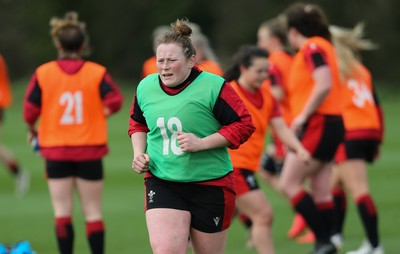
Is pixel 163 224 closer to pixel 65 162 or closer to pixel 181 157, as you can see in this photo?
pixel 181 157

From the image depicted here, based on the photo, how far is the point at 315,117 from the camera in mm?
9875

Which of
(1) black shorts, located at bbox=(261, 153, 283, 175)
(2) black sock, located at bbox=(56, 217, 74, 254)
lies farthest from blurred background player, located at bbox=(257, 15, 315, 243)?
(2) black sock, located at bbox=(56, 217, 74, 254)

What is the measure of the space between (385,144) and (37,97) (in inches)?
562

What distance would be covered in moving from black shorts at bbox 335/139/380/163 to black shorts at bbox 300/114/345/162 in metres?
0.40

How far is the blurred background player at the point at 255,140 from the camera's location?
8.63 m

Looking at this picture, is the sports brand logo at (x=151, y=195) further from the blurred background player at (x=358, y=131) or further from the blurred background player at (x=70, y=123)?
the blurred background player at (x=358, y=131)

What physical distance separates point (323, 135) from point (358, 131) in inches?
28.5

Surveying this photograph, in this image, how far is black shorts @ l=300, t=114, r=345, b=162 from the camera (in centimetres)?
980

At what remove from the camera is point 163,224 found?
6559 mm

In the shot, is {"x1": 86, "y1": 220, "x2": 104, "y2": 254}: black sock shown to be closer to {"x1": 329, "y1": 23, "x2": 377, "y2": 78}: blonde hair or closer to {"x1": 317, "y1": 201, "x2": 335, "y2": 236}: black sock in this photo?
{"x1": 317, "y1": 201, "x2": 335, "y2": 236}: black sock

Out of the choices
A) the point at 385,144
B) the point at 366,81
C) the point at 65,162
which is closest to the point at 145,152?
the point at 65,162

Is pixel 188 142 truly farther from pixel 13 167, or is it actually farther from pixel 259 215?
pixel 13 167

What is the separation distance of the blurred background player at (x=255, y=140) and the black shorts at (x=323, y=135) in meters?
0.85

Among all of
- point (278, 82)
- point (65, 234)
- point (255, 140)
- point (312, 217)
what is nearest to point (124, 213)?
point (278, 82)
